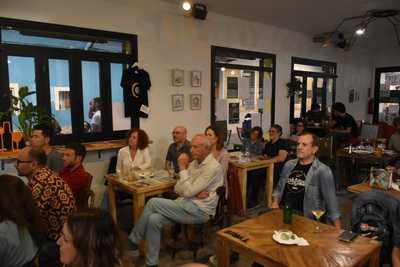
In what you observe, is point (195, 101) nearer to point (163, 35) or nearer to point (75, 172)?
point (163, 35)

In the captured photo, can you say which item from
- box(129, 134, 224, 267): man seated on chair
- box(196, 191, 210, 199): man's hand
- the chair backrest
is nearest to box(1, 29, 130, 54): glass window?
box(129, 134, 224, 267): man seated on chair

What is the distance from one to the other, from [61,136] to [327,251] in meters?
3.49

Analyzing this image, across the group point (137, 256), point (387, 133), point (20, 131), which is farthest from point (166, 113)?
point (387, 133)

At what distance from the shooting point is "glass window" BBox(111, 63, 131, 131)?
15.4 feet

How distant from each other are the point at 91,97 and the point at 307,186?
3.11 m

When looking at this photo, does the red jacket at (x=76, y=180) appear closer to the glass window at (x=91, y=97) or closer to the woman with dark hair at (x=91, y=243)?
the glass window at (x=91, y=97)

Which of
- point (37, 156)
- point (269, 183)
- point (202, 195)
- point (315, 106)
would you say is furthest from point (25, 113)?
point (315, 106)

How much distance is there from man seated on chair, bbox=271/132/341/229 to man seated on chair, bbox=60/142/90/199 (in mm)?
1769

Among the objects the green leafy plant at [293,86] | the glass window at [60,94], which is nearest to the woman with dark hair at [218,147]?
the glass window at [60,94]

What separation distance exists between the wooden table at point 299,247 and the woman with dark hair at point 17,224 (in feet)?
3.83

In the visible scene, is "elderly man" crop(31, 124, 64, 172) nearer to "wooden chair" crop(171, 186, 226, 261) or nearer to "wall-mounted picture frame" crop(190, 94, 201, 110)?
"wooden chair" crop(171, 186, 226, 261)

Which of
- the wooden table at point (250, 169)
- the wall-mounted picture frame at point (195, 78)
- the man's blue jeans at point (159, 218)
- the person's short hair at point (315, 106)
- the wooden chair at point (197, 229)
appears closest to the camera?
the man's blue jeans at point (159, 218)

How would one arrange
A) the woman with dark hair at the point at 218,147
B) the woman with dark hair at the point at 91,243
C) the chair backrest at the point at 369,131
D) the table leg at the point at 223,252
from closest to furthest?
the woman with dark hair at the point at 91,243 → the table leg at the point at 223,252 → the woman with dark hair at the point at 218,147 → the chair backrest at the point at 369,131

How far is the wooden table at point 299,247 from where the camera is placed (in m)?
1.78
